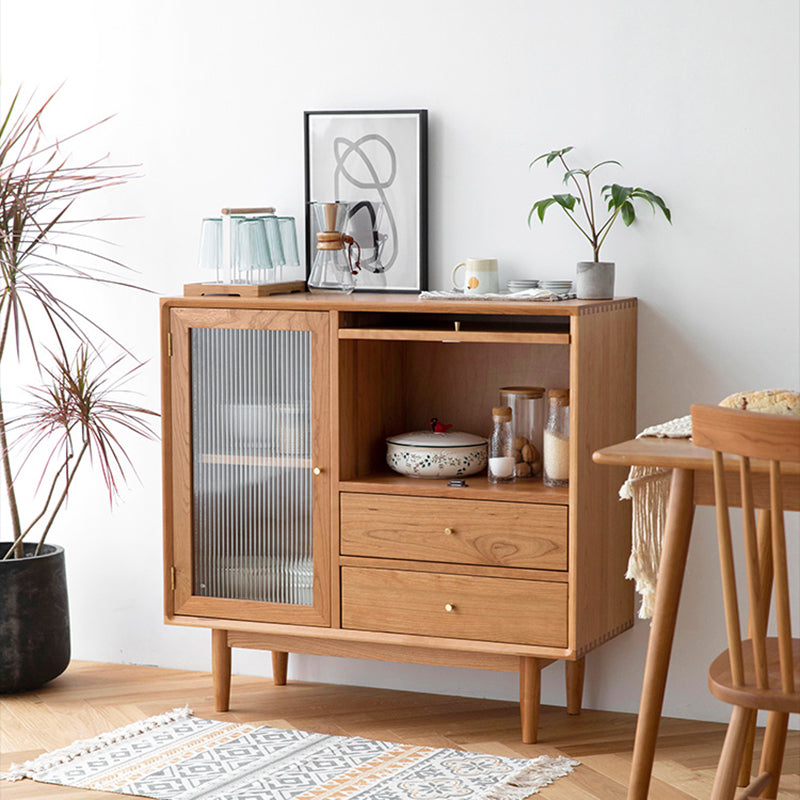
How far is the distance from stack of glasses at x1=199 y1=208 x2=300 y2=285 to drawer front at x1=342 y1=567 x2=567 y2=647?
0.84 metres

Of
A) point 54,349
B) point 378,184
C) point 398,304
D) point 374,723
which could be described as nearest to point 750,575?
point 398,304

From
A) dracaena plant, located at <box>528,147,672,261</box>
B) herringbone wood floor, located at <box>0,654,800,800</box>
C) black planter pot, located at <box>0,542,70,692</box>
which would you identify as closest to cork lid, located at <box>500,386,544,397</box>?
dracaena plant, located at <box>528,147,672,261</box>

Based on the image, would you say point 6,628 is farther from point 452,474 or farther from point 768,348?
point 768,348

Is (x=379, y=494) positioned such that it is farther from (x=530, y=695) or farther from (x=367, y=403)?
(x=530, y=695)

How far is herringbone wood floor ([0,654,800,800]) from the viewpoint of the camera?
2.98m

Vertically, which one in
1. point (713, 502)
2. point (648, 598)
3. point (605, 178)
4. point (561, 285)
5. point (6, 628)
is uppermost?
point (605, 178)

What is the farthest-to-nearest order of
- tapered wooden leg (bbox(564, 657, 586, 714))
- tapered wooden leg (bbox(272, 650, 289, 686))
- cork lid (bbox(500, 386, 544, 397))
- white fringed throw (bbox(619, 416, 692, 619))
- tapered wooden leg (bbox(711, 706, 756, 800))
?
tapered wooden leg (bbox(272, 650, 289, 686)), tapered wooden leg (bbox(564, 657, 586, 714)), cork lid (bbox(500, 386, 544, 397)), white fringed throw (bbox(619, 416, 692, 619)), tapered wooden leg (bbox(711, 706, 756, 800))

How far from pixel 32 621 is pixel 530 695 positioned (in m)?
1.39

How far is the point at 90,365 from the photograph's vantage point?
12.7 ft

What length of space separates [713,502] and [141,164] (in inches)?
84.8

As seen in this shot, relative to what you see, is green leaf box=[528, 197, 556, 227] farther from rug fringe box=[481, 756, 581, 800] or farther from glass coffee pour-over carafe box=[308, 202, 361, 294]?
rug fringe box=[481, 756, 581, 800]

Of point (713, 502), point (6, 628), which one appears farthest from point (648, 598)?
point (6, 628)

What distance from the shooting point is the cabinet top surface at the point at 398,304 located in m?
3.04

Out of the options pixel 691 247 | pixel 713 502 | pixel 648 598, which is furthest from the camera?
pixel 691 247
